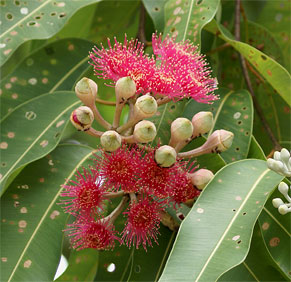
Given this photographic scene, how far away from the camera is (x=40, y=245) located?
1.36 meters

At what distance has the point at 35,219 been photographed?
1.39 meters

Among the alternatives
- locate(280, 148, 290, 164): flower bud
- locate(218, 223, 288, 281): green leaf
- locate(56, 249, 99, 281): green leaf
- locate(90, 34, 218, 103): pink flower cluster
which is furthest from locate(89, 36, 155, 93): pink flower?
locate(56, 249, 99, 281): green leaf

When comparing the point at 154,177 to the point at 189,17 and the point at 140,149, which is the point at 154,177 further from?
the point at 189,17

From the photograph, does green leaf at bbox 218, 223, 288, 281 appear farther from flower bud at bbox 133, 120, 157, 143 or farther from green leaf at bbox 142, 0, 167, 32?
green leaf at bbox 142, 0, 167, 32

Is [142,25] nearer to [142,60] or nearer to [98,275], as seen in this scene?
[142,60]

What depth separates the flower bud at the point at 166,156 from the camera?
1143 mm

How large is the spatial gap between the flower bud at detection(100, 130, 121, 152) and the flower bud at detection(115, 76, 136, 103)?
0.29ft

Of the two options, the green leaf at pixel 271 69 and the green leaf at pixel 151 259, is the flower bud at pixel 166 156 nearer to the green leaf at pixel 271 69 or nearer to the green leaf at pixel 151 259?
the green leaf at pixel 151 259

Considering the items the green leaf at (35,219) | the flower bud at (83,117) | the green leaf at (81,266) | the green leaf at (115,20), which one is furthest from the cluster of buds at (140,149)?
the green leaf at (115,20)

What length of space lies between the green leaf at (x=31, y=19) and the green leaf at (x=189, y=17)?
24 cm

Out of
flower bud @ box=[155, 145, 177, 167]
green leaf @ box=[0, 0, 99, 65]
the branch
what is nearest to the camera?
flower bud @ box=[155, 145, 177, 167]

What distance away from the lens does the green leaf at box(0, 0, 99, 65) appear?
145 cm

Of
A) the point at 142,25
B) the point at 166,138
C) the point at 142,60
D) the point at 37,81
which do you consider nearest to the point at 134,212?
the point at 166,138

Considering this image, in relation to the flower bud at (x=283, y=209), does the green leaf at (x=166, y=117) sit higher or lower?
higher
